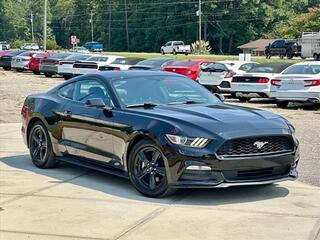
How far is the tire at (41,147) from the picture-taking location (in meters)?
8.93

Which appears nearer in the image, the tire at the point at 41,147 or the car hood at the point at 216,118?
the car hood at the point at 216,118

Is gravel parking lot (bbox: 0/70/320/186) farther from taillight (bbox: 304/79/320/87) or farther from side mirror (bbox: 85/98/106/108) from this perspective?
side mirror (bbox: 85/98/106/108)

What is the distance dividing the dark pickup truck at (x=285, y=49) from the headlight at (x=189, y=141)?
2137 inches

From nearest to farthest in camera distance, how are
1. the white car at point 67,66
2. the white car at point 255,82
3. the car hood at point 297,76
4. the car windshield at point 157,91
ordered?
the car windshield at point 157,91 → the car hood at point 297,76 → the white car at point 255,82 → the white car at point 67,66

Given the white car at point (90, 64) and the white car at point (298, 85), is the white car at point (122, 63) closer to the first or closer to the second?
the white car at point (90, 64)

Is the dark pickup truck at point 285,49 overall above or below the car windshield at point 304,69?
below

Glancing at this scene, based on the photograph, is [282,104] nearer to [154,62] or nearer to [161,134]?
[154,62]

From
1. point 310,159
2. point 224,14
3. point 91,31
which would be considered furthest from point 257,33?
point 310,159

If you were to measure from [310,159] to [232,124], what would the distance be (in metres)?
3.36

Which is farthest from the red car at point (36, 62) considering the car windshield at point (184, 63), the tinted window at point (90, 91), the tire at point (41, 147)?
the tinted window at point (90, 91)

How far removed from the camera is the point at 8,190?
7539mm

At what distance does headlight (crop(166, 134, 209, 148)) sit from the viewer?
6746 mm

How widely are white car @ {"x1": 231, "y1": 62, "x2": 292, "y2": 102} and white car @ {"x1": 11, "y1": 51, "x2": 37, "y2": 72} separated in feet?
70.8

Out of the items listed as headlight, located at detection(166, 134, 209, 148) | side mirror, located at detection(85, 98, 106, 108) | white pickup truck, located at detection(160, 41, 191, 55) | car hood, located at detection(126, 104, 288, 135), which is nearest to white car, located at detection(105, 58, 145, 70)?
side mirror, located at detection(85, 98, 106, 108)
